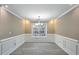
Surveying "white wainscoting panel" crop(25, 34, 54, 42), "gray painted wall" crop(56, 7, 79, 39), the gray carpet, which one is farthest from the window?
"gray painted wall" crop(56, 7, 79, 39)

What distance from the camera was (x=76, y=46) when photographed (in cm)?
273

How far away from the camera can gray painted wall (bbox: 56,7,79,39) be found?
278 cm

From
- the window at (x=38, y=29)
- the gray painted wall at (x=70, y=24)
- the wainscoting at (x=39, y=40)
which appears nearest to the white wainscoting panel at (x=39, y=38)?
the wainscoting at (x=39, y=40)

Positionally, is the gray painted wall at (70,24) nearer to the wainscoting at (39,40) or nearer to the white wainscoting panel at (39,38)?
the wainscoting at (39,40)

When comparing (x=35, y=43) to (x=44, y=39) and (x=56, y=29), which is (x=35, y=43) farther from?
(x=56, y=29)

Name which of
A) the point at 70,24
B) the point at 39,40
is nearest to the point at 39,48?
the point at 39,40

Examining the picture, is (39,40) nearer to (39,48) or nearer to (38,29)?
(39,48)

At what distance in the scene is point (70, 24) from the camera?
3223 millimetres

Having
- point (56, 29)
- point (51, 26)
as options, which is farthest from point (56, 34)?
point (51, 26)

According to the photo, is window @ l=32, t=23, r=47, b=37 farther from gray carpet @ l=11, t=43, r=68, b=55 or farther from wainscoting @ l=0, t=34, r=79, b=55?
gray carpet @ l=11, t=43, r=68, b=55

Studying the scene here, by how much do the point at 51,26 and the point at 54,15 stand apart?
0.45 meters

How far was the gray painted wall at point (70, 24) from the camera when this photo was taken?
2.78m

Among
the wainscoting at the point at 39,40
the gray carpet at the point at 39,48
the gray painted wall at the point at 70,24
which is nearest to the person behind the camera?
the gray painted wall at the point at 70,24
